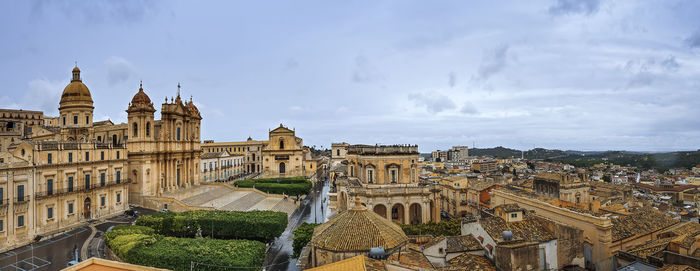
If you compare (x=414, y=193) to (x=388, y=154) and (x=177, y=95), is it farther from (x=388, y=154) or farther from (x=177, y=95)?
(x=177, y=95)

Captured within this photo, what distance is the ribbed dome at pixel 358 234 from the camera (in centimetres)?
1591

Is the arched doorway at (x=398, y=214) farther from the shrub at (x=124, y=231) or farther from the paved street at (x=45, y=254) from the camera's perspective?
the paved street at (x=45, y=254)

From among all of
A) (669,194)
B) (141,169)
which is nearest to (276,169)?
(141,169)

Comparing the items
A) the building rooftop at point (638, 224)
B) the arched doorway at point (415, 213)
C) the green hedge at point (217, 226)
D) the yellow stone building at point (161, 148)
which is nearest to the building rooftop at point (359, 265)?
the green hedge at point (217, 226)

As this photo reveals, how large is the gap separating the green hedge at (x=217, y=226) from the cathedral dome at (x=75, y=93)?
86.7 feet

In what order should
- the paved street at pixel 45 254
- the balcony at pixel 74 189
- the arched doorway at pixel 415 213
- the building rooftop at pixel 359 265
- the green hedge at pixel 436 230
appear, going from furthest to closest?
the arched doorway at pixel 415 213
the balcony at pixel 74 189
the green hedge at pixel 436 230
the paved street at pixel 45 254
the building rooftop at pixel 359 265

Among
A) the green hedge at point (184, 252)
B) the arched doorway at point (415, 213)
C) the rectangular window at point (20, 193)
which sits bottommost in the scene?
the arched doorway at point (415, 213)

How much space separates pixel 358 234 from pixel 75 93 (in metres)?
48.2

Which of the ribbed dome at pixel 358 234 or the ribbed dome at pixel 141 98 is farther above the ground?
the ribbed dome at pixel 141 98

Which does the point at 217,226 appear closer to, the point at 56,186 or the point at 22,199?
the point at 22,199

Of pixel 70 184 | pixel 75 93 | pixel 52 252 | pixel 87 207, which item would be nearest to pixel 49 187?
pixel 70 184

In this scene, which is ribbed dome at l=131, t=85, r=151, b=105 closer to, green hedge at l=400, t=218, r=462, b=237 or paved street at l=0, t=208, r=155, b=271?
paved street at l=0, t=208, r=155, b=271

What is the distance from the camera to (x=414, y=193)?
36969mm

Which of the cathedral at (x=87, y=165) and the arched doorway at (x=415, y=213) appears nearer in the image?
the cathedral at (x=87, y=165)
